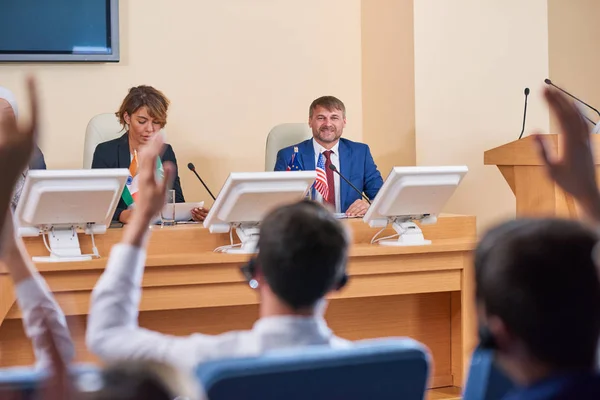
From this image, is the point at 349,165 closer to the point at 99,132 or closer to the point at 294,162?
the point at 294,162

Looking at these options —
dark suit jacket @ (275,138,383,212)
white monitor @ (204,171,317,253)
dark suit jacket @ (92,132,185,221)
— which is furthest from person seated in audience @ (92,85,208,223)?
white monitor @ (204,171,317,253)

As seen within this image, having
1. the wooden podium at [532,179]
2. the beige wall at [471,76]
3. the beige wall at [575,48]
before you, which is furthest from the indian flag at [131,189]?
the beige wall at [575,48]

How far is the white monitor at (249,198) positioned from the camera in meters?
3.41

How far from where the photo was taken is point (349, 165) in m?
5.10

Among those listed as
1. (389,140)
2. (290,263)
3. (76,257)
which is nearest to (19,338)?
(76,257)

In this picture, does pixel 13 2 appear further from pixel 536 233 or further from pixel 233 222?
pixel 536 233

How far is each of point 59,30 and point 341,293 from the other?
292cm

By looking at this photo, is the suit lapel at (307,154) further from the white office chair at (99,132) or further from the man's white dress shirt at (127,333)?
the man's white dress shirt at (127,333)

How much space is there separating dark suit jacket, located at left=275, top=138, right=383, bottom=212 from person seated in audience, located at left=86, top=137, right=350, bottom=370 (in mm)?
3444

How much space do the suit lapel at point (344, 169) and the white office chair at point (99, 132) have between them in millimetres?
1006

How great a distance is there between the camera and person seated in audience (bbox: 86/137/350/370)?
4.74 ft

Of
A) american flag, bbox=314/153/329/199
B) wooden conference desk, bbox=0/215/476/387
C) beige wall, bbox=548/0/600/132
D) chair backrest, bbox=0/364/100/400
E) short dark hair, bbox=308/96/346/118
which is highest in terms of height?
beige wall, bbox=548/0/600/132

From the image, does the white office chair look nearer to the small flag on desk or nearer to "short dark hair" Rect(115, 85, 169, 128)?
"short dark hair" Rect(115, 85, 169, 128)

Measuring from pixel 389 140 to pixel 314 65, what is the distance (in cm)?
74
